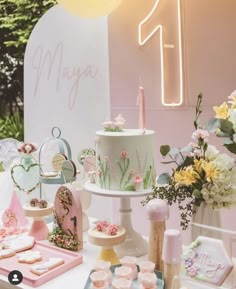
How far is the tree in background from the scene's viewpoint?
3.33 meters

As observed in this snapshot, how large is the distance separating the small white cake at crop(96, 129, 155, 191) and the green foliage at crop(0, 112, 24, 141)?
2.13 m

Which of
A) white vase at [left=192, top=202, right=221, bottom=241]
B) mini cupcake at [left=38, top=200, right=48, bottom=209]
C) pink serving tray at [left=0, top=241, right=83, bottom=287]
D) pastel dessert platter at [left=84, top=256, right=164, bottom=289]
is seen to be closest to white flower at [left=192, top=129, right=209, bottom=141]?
white vase at [left=192, top=202, right=221, bottom=241]

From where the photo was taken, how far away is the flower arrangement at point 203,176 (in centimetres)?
109

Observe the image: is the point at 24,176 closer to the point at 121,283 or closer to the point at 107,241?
the point at 107,241

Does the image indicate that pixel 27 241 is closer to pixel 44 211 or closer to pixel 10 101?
pixel 44 211

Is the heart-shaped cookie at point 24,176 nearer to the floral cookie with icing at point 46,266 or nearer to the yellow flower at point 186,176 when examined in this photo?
the floral cookie with icing at point 46,266

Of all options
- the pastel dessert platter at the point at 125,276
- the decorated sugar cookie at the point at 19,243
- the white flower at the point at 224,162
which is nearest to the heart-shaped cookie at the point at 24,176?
the decorated sugar cookie at the point at 19,243

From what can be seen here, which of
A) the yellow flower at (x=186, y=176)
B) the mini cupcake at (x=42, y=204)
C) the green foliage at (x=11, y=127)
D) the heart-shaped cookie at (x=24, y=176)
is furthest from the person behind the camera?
the green foliage at (x=11, y=127)

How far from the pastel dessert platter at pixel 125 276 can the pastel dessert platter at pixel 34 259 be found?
14 cm

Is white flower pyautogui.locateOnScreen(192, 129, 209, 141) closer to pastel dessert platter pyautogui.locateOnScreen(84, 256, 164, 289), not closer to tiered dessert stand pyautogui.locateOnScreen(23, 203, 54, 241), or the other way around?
pastel dessert platter pyautogui.locateOnScreen(84, 256, 164, 289)

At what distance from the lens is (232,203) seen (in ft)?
3.65

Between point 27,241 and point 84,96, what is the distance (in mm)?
885

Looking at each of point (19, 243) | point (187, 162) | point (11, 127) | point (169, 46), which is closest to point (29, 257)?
point (19, 243)

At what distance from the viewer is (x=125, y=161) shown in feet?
4.14
